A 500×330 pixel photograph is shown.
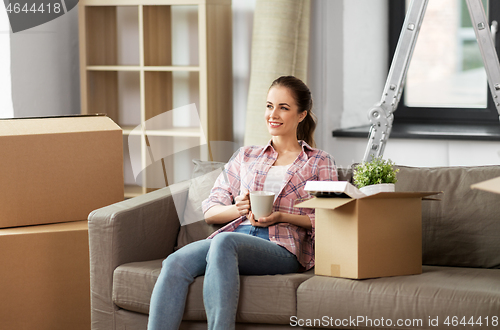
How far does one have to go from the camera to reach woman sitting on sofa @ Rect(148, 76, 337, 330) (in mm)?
1735

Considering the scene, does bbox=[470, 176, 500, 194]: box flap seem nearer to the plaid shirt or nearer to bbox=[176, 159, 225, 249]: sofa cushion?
the plaid shirt

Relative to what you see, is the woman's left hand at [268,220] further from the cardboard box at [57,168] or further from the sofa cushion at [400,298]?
the cardboard box at [57,168]

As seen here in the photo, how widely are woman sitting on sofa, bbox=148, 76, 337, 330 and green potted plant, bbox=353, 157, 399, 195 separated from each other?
0.19 meters

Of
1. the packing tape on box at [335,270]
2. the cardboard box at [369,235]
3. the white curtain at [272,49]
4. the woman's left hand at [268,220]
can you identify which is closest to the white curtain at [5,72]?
the white curtain at [272,49]

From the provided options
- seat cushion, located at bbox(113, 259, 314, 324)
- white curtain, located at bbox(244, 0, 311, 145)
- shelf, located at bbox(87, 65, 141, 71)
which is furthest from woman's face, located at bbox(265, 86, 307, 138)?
shelf, located at bbox(87, 65, 141, 71)

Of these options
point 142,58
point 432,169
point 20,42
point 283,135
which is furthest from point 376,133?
point 20,42

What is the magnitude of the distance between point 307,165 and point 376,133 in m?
0.40

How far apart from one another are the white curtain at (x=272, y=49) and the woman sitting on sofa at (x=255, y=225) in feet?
2.88

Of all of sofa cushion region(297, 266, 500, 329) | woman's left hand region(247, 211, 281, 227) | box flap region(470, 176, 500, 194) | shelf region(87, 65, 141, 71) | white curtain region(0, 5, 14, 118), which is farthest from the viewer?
shelf region(87, 65, 141, 71)

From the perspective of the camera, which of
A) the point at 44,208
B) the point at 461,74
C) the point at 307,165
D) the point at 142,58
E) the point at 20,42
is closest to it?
the point at 307,165

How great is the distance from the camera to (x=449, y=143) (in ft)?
9.86

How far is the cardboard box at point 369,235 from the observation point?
5.74 feet

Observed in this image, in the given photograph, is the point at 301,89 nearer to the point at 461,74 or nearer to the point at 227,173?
the point at 227,173

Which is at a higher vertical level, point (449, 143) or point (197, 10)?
point (197, 10)
